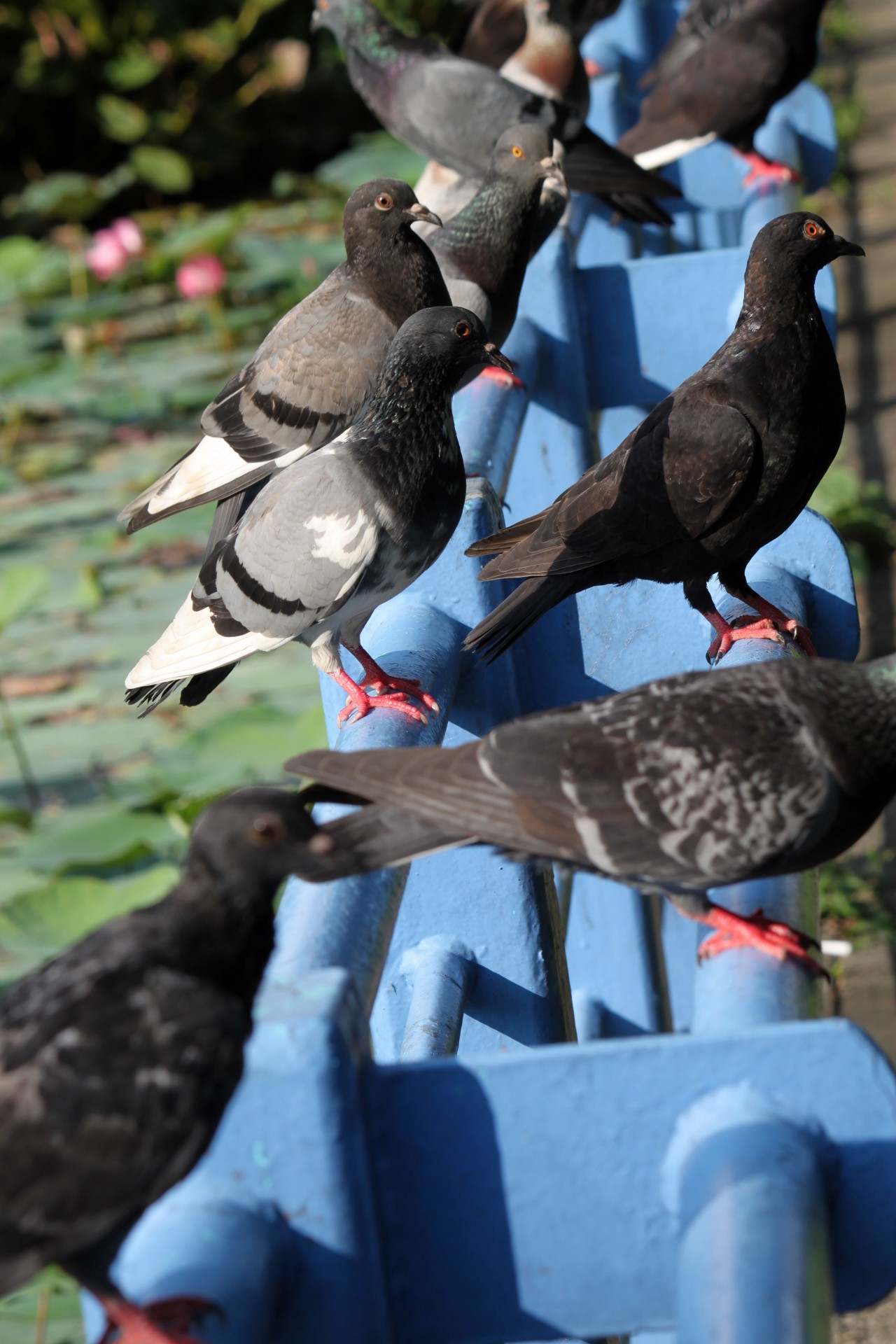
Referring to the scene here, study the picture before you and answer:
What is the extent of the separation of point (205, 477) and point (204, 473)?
1 centimetres

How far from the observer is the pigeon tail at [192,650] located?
2572mm

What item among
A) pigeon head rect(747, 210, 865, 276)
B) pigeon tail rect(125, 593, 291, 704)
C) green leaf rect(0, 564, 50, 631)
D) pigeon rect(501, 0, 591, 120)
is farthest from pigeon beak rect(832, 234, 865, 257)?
pigeon rect(501, 0, 591, 120)

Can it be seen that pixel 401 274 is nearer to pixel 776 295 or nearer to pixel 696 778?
pixel 776 295

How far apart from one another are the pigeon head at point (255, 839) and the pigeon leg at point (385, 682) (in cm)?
50

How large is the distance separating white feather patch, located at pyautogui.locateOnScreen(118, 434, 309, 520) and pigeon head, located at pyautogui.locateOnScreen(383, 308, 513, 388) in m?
0.75

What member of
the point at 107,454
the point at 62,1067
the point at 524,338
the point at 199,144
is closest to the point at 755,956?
the point at 62,1067

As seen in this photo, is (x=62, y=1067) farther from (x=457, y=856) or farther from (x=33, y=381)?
(x=33, y=381)

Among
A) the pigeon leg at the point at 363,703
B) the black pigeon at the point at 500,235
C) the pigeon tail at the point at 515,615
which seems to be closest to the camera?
the pigeon leg at the point at 363,703

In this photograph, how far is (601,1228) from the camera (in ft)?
3.83

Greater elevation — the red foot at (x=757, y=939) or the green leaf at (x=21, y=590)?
the green leaf at (x=21, y=590)

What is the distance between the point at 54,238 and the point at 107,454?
3871 millimetres

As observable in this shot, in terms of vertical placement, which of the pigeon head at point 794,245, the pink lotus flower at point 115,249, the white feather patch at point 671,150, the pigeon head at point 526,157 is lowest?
the pigeon head at point 794,245

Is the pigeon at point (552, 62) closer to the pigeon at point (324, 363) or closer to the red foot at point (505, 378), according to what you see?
the pigeon at point (324, 363)

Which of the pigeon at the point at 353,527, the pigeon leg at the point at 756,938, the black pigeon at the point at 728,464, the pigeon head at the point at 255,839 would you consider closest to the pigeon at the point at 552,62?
the black pigeon at the point at 728,464
